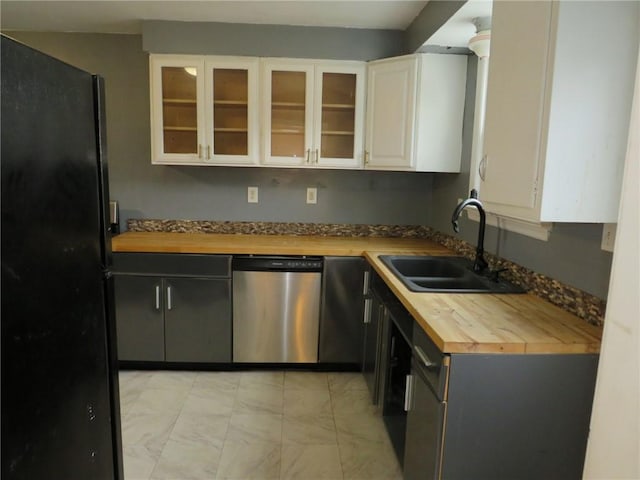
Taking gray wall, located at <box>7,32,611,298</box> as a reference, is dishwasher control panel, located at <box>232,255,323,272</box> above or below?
below

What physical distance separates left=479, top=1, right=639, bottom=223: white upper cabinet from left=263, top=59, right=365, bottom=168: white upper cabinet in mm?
1616

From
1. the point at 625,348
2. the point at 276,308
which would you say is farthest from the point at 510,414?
the point at 276,308

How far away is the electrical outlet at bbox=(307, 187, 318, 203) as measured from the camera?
330cm

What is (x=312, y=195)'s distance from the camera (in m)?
3.30

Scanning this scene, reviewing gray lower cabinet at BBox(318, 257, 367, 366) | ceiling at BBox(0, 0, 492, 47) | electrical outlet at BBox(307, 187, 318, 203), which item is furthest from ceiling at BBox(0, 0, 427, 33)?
gray lower cabinet at BBox(318, 257, 367, 366)

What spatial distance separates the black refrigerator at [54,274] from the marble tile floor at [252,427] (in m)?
0.76

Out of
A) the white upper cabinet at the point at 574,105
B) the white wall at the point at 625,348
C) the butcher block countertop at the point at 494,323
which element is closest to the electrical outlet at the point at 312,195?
the butcher block countertop at the point at 494,323

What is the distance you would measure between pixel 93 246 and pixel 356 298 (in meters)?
1.84

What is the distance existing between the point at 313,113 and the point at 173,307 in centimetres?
156

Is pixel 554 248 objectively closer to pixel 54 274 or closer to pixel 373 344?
pixel 373 344

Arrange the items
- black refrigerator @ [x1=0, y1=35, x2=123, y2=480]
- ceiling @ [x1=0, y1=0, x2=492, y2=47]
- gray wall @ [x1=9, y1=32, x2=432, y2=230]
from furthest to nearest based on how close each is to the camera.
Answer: gray wall @ [x1=9, y1=32, x2=432, y2=230]
ceiling @ [x1=0, y1=0, x2=492, y2=47]
black refrigerator @ [x1=0, y1=35, x2=123, y2=480]

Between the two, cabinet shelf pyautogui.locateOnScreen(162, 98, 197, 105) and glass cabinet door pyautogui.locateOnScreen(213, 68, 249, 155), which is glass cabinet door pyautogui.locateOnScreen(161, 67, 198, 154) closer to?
cabinet shelf pyautogui.locateOnScreen(162, 98, 197, 105)

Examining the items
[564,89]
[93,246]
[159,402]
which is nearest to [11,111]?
[93,246]

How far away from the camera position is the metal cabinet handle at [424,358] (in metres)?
1.39
